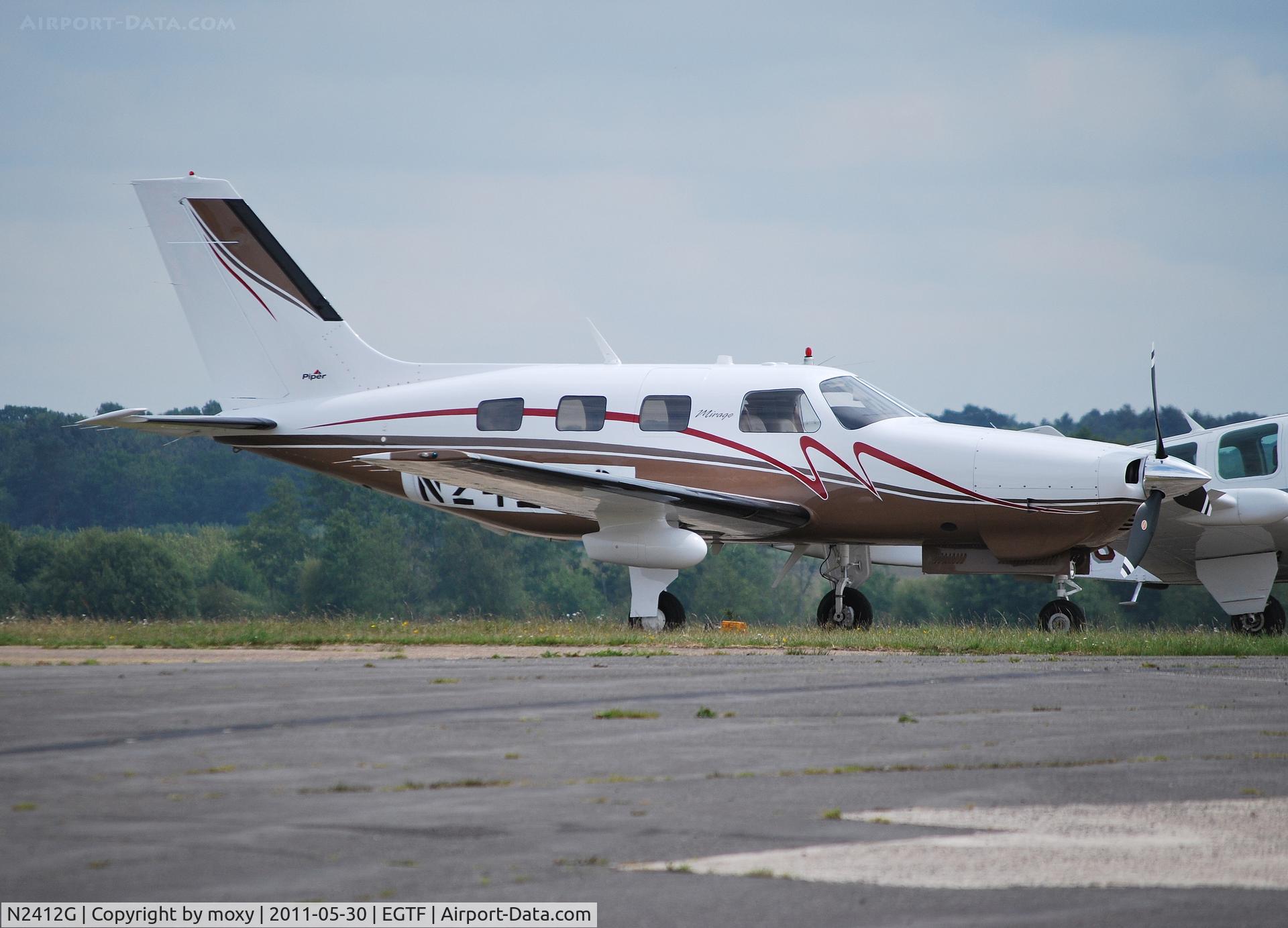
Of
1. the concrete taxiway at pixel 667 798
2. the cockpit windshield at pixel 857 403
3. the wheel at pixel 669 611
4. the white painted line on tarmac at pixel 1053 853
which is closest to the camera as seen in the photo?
the concrete taxiway at pixel 667 798

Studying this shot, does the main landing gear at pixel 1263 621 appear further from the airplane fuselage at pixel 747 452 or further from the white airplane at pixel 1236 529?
the airplane fuselage at pixel 747 452

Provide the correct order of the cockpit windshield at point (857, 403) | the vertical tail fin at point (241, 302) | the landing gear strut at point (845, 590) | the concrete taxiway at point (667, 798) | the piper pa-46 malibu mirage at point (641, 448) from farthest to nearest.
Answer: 1. the vertical tail fin at point (241, 302)
2. the landing gear strut at point (845, 590)
3. the cockpit windshield at point (857, 403)
4. the piper pa-46 malibu mirage at point (641, 448)
5. the concrete taxiway at point (667, 798)

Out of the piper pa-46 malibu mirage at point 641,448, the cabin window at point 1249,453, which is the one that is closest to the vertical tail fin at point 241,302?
the piper pa-46 malibu mirage at point 641,448

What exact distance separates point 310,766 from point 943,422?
1296cm

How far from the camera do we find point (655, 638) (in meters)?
16.0

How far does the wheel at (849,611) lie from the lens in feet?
63.4

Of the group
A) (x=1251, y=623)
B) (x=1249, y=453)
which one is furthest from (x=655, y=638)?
(x=1249, y=453)

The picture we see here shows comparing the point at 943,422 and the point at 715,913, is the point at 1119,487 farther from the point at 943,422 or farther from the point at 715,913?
the point at 715,913

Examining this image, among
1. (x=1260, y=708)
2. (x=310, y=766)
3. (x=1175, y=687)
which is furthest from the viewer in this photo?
(x=1175, y=687)

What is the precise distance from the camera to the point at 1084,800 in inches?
242

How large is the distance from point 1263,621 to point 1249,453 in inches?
92.4

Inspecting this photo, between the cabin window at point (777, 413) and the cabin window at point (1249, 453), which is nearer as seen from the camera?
the cabin window at point (777, 413)

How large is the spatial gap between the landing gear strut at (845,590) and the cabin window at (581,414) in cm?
369

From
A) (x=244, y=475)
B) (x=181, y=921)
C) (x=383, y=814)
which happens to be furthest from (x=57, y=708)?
(x=244, y=475)
